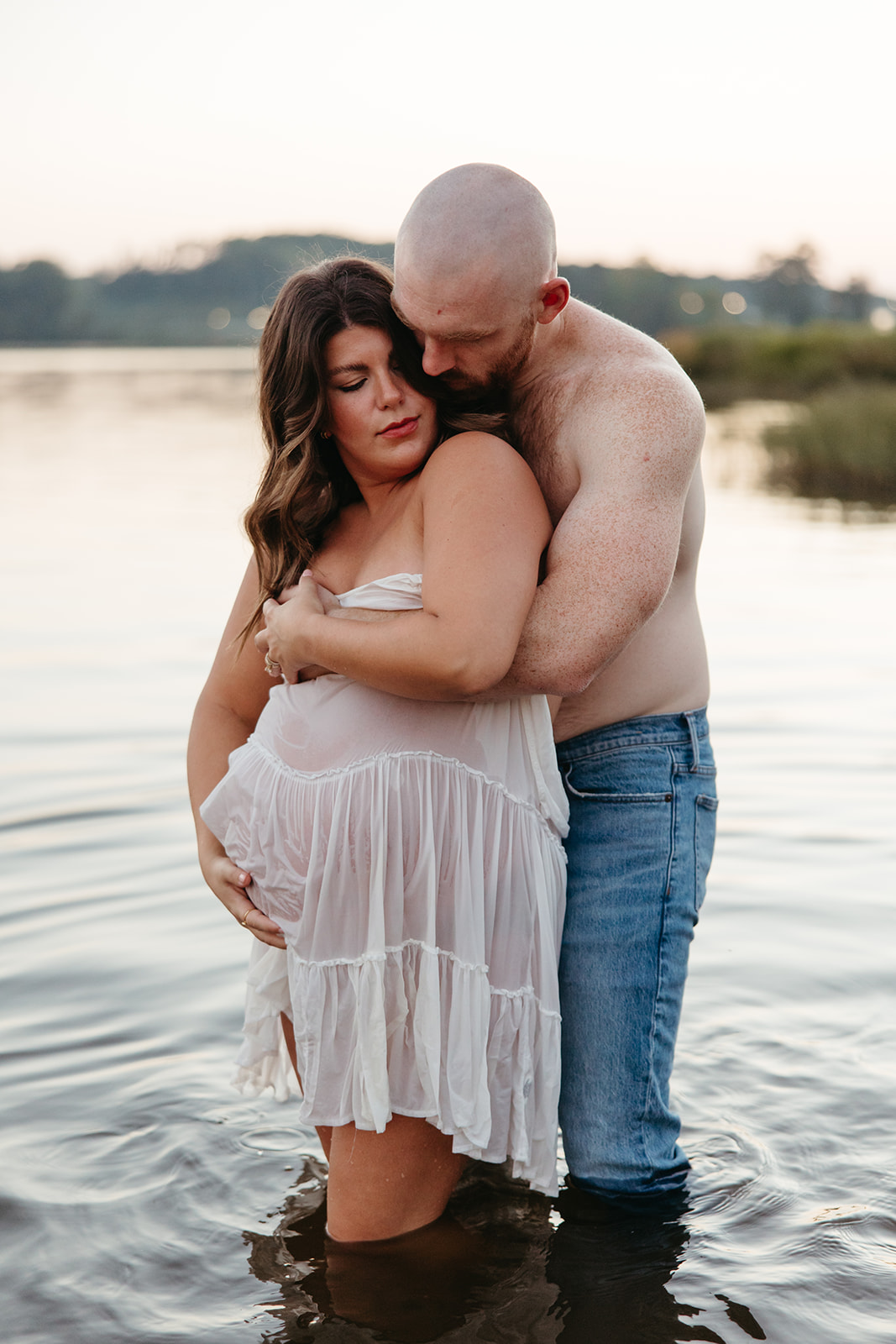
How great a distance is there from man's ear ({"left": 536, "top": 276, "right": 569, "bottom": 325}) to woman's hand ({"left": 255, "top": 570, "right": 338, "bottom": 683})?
2.62ft

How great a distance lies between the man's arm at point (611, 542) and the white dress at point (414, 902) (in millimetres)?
233

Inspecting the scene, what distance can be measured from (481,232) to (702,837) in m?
1.57

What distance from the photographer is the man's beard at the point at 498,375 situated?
3.04 m

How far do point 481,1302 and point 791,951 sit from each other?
2611 mm

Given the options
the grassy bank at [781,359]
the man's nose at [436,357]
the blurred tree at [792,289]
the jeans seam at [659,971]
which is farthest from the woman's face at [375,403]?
the blurred tree at [792,289]

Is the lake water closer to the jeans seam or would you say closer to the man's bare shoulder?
the jeans seam

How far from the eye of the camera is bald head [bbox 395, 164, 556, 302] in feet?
9.49

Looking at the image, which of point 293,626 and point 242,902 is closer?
point 293,626

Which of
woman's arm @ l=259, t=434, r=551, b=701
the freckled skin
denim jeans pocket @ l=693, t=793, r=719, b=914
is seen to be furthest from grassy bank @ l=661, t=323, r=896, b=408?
woman's arm @ l=259, t=434, r=551, b=701

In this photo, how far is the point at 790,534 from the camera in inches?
689

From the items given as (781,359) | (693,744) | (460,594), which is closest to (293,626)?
(460,594)

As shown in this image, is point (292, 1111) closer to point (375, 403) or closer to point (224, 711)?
point (224, 711)

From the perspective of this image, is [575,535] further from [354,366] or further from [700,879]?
[700,879]

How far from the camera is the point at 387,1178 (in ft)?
10.2
